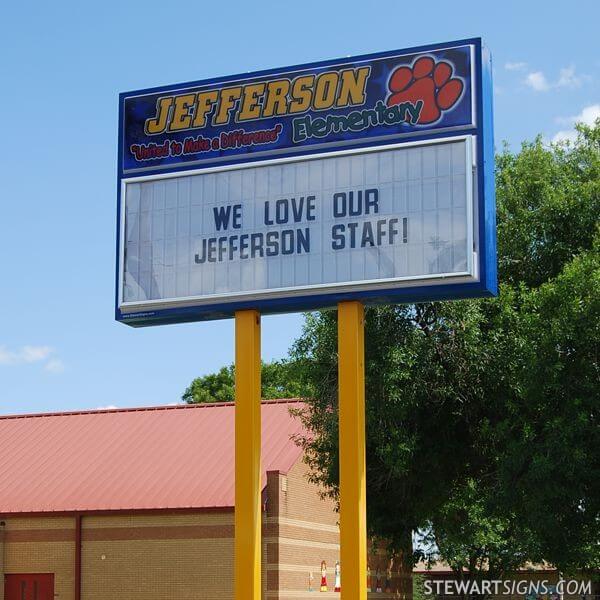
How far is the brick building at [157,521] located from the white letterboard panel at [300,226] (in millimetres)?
16166

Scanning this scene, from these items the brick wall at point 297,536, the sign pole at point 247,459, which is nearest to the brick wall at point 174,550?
the brick wall at point 297,536

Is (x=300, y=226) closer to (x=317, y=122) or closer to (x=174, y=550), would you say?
(x=317, y=122)

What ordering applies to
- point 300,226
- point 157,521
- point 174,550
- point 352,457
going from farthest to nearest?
point 157,521 → point 174,550 → point 300,226 → point 352,457

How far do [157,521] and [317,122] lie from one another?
19.6 m

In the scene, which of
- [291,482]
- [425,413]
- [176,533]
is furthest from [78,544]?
[425,413]

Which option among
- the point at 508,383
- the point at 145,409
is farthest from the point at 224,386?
the point at 508,383

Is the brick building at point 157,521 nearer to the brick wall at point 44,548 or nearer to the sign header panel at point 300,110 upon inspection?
the brick wall at point 44,548

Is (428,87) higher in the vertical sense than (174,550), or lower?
higher

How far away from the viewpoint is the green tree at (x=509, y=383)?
74.4 ft

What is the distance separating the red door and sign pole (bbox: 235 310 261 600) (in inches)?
779

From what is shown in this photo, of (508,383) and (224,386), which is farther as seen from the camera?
(224,386)

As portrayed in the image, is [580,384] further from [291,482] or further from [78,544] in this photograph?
[78,544]

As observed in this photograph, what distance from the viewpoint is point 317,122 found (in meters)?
19.8

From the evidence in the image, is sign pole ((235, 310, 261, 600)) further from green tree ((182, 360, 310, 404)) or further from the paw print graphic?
green tree ((182, 360, 310, 404))
